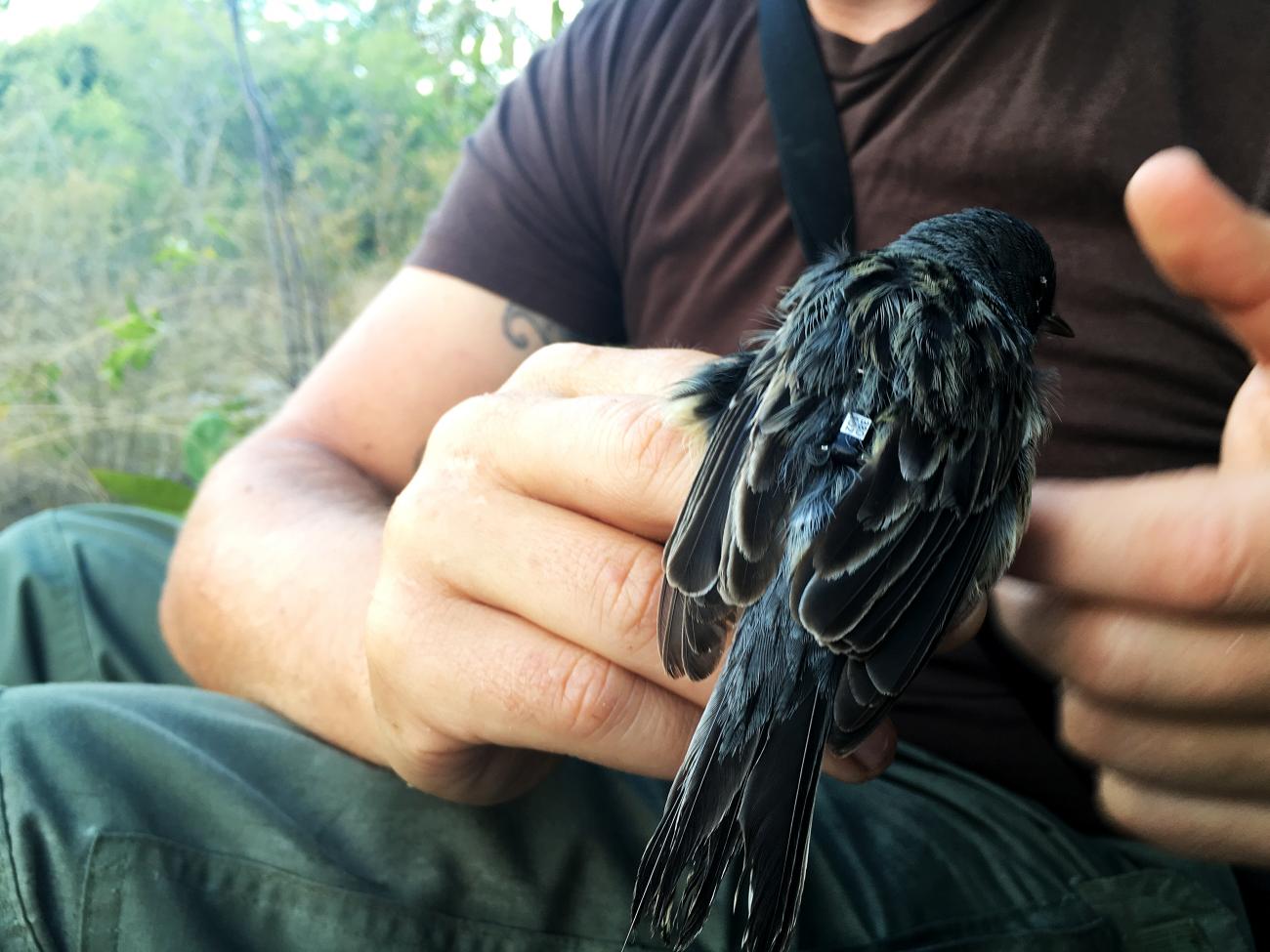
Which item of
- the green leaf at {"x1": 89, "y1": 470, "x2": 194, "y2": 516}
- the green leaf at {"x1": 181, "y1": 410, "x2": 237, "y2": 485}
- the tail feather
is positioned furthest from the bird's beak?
the green leaf at {"x1": 181, "y1": 410, "x2": 237, "y2": 485}

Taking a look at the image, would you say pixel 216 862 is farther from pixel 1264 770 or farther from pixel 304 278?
pixel 304 278

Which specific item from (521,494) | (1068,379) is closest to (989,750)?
(1068,379)

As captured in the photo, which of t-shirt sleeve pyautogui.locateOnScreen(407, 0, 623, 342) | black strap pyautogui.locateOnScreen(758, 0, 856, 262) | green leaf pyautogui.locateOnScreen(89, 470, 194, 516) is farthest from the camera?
green leaf pyautogui.locateOnScreen(89, 470, 194, 516)

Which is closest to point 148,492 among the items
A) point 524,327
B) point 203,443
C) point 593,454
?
point 203,443

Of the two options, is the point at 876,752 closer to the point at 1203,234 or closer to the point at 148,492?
the point at 1203,234

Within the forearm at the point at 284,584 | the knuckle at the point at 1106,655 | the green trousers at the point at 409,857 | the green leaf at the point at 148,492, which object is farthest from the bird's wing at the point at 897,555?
the green leaf at the point at 148,492

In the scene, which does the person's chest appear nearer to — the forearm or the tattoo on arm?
the tattoo on arm
